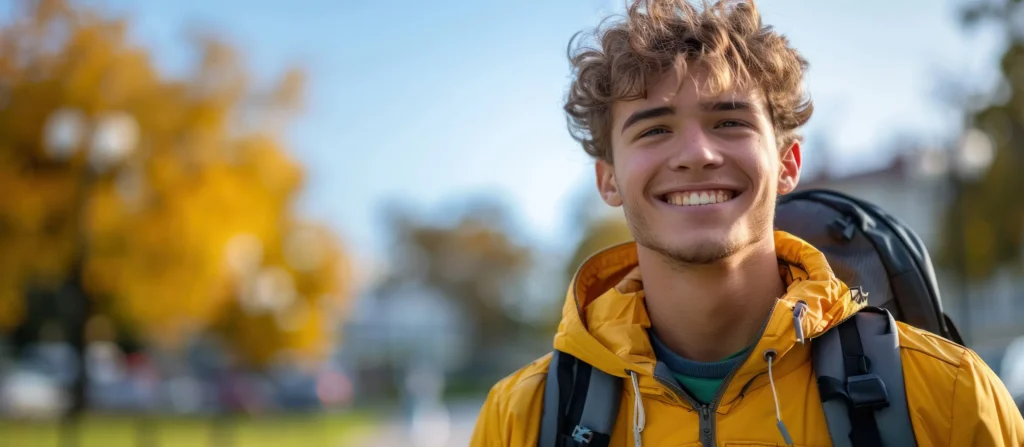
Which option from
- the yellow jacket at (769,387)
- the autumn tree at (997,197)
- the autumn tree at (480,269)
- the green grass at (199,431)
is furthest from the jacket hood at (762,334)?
the autumn tree at (480,269)

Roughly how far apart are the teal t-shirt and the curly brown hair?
2.19 ft

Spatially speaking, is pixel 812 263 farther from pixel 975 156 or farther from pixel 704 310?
pixel 975 156

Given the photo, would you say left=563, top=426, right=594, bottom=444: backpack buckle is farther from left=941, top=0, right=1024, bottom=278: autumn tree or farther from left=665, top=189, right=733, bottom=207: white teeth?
left=941, top=0, right=1024, bottom=278: autumn tree

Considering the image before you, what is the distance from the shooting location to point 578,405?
103 inches

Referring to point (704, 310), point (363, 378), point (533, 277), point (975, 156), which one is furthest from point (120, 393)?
point (533, 277)

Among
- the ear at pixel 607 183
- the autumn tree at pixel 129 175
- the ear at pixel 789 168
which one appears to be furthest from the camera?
the autumn tree at pixel 129 175

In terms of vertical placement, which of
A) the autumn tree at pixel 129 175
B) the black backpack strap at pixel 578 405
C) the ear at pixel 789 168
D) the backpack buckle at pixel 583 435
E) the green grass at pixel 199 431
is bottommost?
the green grass at pixel 199 431

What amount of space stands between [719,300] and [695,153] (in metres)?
0.42

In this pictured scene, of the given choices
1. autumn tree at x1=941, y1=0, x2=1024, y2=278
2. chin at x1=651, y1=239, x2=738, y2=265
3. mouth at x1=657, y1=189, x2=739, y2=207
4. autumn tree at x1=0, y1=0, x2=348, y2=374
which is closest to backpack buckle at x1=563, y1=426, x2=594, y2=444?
chin at x1=651, y1=239, x2=738, y2=265

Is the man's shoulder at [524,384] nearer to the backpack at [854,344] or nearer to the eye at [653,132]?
the backpack at [854,344]

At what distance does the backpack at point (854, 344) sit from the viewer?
2.28 metres

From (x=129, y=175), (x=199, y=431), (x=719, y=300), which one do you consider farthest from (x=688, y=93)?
(x=129, y=175)

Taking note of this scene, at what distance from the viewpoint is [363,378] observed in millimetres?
53969

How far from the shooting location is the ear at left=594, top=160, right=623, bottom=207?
117 inches
